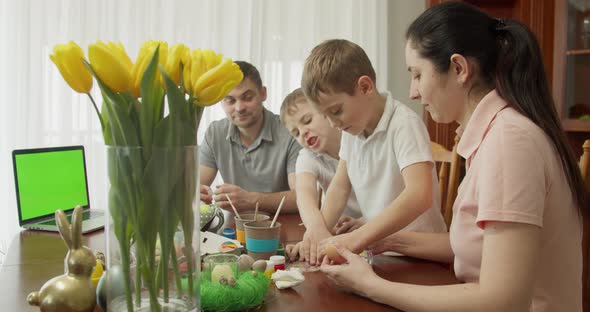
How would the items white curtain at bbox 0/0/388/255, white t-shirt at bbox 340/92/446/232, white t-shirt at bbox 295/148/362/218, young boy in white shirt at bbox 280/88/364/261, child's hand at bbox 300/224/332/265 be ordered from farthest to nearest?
1. white curtain at bbox 0/0/388/255
2. white t-shirt at bbox 295/148/362/218
3. young boy in white shirt at bbox 280/88/364/261
4. white t-shirt at bbox 340/92/446/232
5. child's hand at bbox 300/224/332/265

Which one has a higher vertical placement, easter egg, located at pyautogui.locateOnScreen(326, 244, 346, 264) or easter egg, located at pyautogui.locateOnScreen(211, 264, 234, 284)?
easter egg, located at pyautogui.locateOnScreen(211, 264, 234, 284)

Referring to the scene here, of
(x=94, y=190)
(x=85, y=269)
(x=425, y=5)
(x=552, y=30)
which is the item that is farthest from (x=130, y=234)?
(x=425, y=5)

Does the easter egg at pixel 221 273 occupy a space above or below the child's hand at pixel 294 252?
above

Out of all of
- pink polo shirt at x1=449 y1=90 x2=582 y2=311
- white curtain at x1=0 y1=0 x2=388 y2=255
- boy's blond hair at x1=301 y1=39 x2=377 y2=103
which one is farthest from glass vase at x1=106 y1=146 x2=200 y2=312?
white curtain at x1=0 y1=0 x2=388 y2=255

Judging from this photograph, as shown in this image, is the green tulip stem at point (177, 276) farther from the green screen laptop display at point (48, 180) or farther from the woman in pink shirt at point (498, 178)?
the green screen laptop display at point (48, 180)

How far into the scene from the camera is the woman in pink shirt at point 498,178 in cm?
86

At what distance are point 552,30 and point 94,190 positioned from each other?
263 centimetres

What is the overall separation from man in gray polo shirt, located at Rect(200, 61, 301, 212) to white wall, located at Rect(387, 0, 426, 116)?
3.88 feet

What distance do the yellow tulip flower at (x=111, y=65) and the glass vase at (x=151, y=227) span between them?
80mm

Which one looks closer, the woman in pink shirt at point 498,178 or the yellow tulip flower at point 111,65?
the yellow tulip flower at point 111,65

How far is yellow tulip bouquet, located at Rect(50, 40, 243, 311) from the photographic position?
Answer: 66cm

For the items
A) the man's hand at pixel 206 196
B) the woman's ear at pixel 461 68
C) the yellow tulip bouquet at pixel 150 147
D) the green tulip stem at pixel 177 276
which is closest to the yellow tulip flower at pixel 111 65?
the yellow tulip bouquet at pixel 150 147

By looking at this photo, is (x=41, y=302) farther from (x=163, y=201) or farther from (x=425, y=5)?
(x=425, y=5)

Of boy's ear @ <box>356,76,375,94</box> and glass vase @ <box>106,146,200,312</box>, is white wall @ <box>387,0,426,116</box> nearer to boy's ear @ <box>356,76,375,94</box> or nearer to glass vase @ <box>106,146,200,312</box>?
boy's ear @ <box>356,76,375,94</box>
